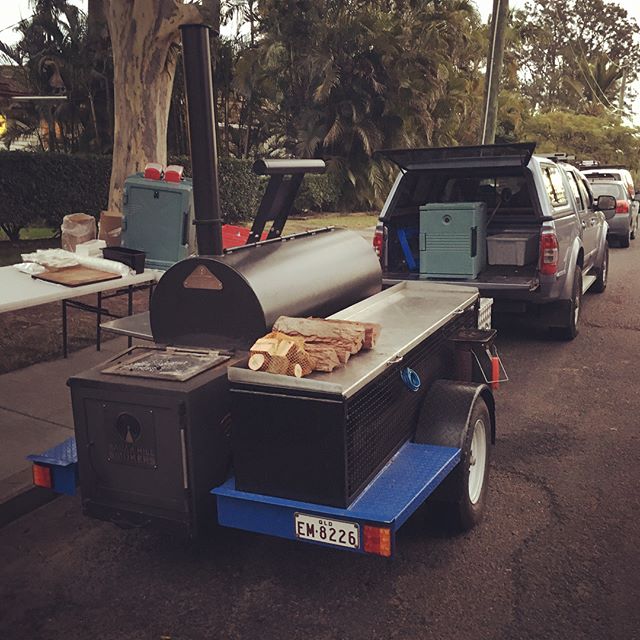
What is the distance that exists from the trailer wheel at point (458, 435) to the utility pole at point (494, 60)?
14906 mm

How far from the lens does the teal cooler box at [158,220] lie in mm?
7012

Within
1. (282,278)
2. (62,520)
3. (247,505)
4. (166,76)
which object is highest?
(166,76)

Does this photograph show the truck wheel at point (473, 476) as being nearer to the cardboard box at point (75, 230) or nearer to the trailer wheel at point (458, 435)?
the trailer wheel at point (458, 435)

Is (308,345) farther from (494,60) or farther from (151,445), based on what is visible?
(494,60)

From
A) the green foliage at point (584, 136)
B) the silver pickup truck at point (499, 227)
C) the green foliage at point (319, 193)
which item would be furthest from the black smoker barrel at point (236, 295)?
the green foliage at point (584, 136)

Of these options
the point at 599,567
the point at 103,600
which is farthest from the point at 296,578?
the point at 599,567

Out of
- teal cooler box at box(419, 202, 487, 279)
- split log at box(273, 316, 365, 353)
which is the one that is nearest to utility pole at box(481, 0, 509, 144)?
teal cooler box at box(419, 202, 487, 279)

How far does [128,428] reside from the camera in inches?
127

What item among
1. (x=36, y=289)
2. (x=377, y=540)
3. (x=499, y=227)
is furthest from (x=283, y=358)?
(x=499, y=227)

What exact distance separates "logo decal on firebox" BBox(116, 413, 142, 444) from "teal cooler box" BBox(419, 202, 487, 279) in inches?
218

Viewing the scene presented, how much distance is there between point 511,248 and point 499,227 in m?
0.45

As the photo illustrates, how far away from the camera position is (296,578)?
11.6 feet

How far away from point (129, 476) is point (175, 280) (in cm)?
109

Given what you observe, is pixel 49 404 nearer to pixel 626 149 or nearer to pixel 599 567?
pixel 599 567
